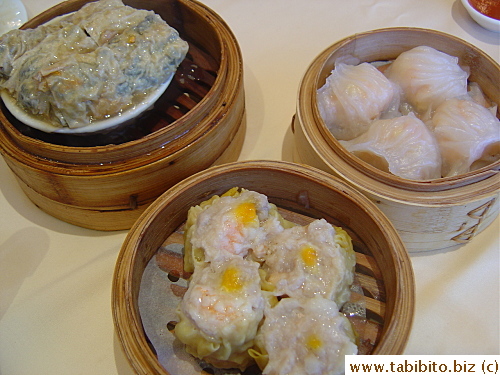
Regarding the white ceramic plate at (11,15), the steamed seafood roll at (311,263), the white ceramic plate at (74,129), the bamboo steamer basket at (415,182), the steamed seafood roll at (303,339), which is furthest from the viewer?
the white ceramic plate at (11,15)

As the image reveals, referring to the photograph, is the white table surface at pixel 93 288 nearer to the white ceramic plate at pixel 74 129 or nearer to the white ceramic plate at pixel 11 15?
the white ceramic plate at pixel 74 129

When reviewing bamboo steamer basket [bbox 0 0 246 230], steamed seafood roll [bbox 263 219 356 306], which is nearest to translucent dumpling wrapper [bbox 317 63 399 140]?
bamboo steamer basket [bbox 0 0 246 230]

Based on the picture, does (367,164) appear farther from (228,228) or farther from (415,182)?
(228,228)

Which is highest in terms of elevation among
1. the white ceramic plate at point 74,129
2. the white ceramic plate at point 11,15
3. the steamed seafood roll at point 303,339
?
the white ceramic plate at point 11,15

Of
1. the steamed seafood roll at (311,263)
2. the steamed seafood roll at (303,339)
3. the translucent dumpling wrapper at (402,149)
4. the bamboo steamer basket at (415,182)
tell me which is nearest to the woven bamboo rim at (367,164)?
the bamboo steamer basket at (415,182)

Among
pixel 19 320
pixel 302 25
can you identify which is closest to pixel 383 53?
pixel 302 25

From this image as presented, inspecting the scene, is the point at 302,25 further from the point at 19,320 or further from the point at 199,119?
the point at 19,320

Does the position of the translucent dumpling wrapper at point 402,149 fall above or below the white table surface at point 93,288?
above
